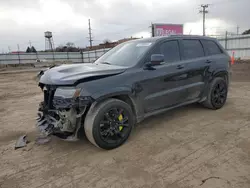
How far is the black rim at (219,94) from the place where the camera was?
15.8 ft

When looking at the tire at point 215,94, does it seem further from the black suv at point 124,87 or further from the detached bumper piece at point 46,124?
the detached bumper piece at point 46,124

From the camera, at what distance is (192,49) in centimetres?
438

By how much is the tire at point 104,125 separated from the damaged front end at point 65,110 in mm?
154

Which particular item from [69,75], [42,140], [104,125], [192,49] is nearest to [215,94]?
[192,49]

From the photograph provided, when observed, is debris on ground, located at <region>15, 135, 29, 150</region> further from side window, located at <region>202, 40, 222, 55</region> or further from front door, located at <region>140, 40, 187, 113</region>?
side window, located at <region>202, 40, 222, 55</region>

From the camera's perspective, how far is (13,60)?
34.0 meters

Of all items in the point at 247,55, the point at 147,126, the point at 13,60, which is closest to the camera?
the point at 147,126

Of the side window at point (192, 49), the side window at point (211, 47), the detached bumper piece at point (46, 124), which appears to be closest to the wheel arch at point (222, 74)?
the side window at point (211, 47)

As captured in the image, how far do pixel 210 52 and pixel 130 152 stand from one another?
10.6 ft

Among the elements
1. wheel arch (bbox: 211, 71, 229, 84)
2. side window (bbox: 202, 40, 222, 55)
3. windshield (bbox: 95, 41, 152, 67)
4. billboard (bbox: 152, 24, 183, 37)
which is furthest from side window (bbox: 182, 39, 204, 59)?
billboard (bbox: 152, 24, 183, 37)

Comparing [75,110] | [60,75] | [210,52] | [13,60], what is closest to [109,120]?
[75,110]

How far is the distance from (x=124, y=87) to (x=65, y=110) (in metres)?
0.99

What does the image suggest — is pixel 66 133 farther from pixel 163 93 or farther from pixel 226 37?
pixel 226 37

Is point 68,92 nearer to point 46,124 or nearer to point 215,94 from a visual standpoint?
point 46,124
